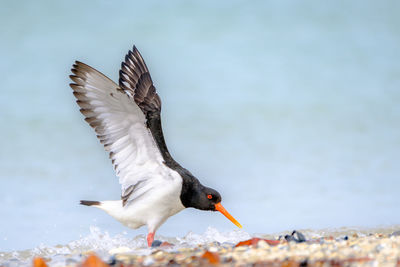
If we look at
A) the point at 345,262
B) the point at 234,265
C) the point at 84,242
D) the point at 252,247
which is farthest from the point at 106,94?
the point at 345,262

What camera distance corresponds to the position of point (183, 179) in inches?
271

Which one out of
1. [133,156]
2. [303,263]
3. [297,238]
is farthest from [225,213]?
[303,263]

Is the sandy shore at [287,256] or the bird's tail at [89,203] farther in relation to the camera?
the bird's tail at [89,203]

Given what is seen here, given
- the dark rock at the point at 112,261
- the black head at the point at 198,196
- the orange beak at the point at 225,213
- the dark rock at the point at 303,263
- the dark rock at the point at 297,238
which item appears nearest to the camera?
the dark rock at the point at 303,263

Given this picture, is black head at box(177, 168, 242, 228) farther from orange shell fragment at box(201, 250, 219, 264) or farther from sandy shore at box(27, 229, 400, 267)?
orange shell fragment at box(201, 250, 219, 264)

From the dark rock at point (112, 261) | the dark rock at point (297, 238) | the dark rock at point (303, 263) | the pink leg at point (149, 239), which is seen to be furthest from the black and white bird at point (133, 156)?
the dark rock at point (303, 263)

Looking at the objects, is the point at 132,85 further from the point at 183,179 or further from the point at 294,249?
the point at 294,249

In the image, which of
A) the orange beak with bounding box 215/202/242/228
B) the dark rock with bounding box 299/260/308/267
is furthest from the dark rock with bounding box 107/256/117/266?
the orange beak with bounding box 215/202/242/228

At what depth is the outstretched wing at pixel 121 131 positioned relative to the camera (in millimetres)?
6793

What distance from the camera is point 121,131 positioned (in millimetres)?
6922

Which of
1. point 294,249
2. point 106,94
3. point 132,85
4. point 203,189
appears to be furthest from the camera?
point 132,85

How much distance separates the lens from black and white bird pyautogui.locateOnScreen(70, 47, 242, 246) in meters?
6.79

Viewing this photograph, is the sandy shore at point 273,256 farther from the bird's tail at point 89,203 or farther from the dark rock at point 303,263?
the bird's tail at point 89,203

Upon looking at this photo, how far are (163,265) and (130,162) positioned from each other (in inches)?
119
